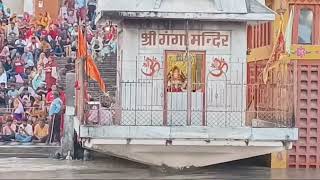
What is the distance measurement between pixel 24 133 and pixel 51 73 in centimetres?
436

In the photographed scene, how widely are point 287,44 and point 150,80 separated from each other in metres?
3.87

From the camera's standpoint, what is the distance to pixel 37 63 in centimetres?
3384

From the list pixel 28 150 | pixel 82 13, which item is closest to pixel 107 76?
pixel 28 150

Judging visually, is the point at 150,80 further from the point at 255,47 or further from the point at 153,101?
the point at 255,47

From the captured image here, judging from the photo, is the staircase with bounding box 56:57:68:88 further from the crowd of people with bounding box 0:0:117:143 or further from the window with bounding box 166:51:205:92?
the window with bounding box 166:51:205:92

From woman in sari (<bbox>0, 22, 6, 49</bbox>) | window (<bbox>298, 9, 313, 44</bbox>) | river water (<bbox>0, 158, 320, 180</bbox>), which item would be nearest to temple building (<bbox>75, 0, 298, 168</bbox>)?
river water (<bbox>0, 158, 320, 180</bbox>)

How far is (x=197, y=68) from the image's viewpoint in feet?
78.1

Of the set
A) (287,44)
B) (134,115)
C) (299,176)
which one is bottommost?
(299,176)

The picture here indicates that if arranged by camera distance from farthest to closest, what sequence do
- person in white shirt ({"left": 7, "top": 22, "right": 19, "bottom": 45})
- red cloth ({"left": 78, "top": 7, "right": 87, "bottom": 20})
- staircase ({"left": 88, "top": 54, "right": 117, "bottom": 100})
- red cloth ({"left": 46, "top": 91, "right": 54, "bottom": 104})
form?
1. red cloth ({"left": 78, "top": 7, "right": 87, "bottom": 20})
2. person in white shirt ({"left": 7, "top": 22, "right": 19, "bottom": 45})
3. red cloth ({"left": 46, "top": 91, "right": 54, "bottom": 104})
4. staircase ({"left": 88, "top": 54, "right": 117, "bottom": 100})

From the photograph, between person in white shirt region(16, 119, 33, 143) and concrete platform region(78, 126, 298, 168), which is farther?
person in white shirt region(16, 119, 33, 143)

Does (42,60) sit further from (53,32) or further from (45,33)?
(53,32)

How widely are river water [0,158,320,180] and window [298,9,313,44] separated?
378 centimetres

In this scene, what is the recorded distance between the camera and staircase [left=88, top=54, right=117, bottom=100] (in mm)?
29219

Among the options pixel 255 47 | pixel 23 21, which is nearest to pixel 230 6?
pixel 255 47
